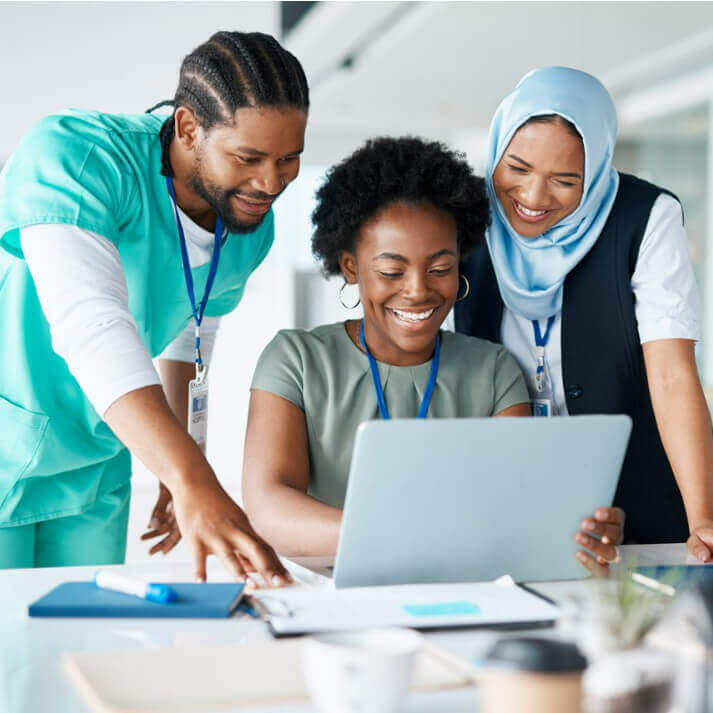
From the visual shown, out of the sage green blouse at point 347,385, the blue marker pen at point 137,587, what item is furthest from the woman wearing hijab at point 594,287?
the blue marker pen at point 137,587

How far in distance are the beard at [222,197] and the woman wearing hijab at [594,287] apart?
46cm

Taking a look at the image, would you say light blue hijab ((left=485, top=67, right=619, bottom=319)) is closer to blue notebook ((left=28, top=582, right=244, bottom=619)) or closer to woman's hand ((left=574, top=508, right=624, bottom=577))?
woman's hand ((left=574, top=508, right=624, bottom=577))

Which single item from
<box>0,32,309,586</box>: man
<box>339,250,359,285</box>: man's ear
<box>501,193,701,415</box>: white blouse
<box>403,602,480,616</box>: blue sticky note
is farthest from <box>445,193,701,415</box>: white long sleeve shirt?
<box>403,602,480,616</box>: blue sticky note

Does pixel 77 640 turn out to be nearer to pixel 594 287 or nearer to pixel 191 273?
pixel 191 273

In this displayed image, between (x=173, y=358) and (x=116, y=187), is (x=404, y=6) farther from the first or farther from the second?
(x=116, y=187)

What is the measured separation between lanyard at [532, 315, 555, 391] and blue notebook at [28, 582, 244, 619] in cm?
83

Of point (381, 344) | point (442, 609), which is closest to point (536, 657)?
point (442, 609)

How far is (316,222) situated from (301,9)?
15.4ft

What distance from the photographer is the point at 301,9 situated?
20.0ft

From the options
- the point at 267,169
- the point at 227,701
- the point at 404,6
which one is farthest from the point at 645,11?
the point at 227,701

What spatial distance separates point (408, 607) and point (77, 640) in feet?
1.11

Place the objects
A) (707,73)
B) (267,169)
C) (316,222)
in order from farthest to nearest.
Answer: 1. (707,73)
2. (316,222)
3. (267,169)

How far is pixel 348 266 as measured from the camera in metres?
Answer: 1.75

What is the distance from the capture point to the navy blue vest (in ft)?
5.59
